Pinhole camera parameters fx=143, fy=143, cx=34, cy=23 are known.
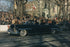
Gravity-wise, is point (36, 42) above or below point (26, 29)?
below

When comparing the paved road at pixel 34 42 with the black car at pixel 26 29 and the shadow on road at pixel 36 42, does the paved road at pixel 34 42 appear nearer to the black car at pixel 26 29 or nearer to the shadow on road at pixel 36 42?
the shadow on road at pixel 36 42

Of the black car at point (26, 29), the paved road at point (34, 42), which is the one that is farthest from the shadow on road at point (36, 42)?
the black car at point (26, 29)

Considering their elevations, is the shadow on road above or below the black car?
below

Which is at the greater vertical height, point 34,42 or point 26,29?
point 26,29

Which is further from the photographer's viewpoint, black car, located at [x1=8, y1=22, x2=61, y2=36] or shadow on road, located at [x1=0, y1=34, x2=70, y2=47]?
black car, located at [x1=8, y1=22, x2=61, y2=36]

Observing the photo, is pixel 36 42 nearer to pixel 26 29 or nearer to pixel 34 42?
pixel 34 42

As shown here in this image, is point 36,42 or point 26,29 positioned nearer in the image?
point 36,42

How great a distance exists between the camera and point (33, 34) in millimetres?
15055

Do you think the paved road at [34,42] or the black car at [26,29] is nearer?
the paved road at [34,42]

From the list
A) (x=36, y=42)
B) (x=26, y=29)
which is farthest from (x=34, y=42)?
(x=26, y=29)

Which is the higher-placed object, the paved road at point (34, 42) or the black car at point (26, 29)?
the black car at point (26, 29)

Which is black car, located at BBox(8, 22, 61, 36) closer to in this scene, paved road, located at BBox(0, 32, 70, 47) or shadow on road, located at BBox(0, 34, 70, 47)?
paved road, located at BBox(0, 32, 70, 47)

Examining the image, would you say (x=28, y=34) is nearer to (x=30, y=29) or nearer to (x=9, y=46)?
(x=30, y=29)

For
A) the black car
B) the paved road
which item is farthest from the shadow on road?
the black car
